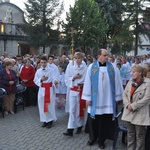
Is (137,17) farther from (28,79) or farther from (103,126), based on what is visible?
(103,126)

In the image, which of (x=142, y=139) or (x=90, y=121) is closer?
(x=142, y=139)

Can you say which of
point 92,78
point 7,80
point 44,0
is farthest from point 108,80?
point 44,0

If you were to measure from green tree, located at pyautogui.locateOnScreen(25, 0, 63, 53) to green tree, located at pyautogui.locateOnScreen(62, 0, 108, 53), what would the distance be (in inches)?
190

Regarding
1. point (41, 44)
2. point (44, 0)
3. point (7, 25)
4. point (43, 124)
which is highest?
point (44, 0)

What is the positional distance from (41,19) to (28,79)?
25.1 m

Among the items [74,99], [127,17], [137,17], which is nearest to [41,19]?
[127,17]

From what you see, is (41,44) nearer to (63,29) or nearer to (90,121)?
(63,29)

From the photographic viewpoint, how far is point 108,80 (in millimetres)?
5465

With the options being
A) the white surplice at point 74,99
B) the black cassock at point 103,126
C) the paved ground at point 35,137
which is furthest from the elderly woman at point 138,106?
the white surplice at point 74,99

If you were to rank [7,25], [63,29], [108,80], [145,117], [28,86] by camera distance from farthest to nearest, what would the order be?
[7,25] → [63,29] → [28,86] → [108,80] → [145,117]

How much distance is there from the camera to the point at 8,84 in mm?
8602

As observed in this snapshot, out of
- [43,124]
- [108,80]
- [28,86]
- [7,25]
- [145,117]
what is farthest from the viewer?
[7,25]

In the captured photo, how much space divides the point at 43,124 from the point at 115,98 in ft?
8.59

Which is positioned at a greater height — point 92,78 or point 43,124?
point 92,78
